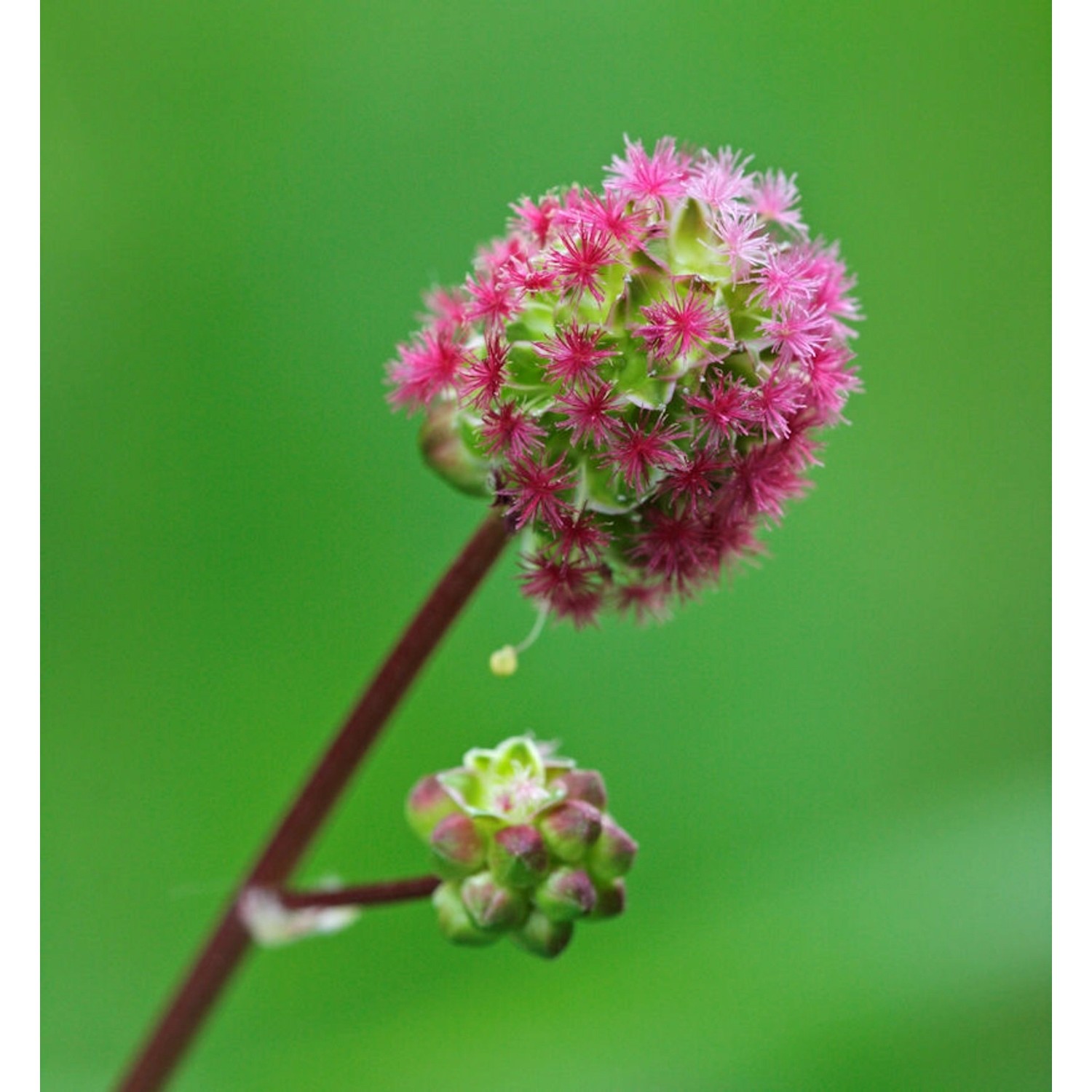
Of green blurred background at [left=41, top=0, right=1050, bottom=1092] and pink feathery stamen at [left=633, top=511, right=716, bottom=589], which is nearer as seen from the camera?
pink feathery stamen at [left=633, top=511, right=716, bottom=589]

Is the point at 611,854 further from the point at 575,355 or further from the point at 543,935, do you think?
the point at 575,355

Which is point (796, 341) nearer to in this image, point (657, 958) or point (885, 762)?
point (657, 958)

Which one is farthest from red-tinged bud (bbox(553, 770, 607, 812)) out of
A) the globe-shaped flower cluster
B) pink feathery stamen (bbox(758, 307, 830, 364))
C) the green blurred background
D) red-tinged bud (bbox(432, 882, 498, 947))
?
the green blurred background

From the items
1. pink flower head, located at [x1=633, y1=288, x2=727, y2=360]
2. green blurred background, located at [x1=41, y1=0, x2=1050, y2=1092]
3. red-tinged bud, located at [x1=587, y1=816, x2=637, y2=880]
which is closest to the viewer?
pink flower head, located at [x1=633, y1=288, x2=727, y2=360]

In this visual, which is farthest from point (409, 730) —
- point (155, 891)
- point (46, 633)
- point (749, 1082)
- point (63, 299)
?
point (63, 299)

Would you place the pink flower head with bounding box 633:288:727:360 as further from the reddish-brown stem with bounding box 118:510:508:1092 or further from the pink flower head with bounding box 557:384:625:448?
the reddish-brown stem with bounding box 118:510:508:1092
